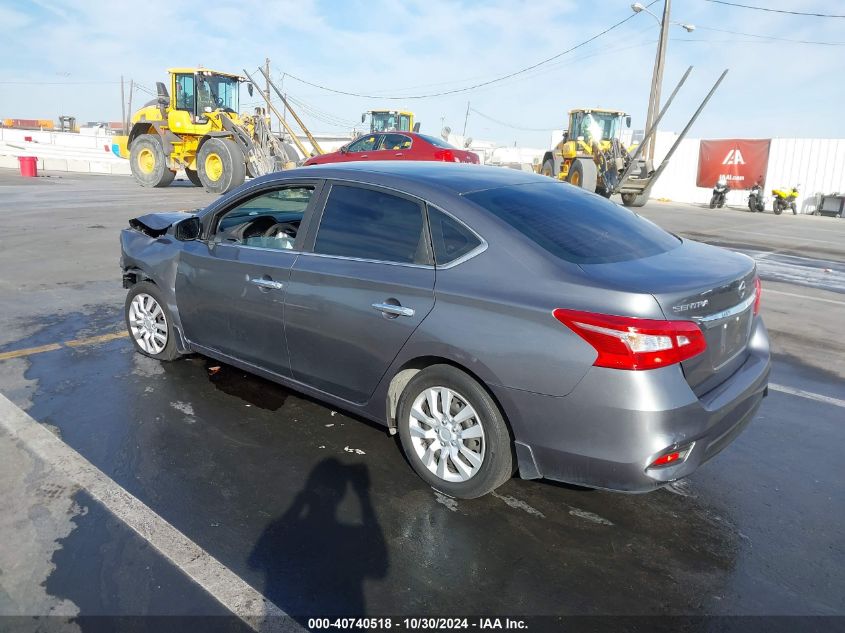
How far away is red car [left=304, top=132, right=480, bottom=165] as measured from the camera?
55.1 feet

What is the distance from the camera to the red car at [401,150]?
661 inches

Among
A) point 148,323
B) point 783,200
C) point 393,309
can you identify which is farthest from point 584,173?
point 393,309

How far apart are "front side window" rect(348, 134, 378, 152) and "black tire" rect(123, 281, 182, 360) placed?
14.0 meters

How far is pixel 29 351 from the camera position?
5.29 m

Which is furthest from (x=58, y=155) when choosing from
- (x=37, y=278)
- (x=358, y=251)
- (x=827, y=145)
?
(x=358, y=251)

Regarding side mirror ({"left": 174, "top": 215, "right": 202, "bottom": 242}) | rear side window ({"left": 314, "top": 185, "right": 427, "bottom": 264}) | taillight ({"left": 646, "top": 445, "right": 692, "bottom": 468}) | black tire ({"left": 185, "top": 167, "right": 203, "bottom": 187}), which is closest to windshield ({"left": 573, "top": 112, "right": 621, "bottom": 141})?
black tire ({"left": 185, "top": 167, "right": 203, "bottom": 187})

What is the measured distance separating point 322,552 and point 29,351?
12.2 ft

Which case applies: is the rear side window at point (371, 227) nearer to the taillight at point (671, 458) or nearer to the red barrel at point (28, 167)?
the taillight at point (671, 458)

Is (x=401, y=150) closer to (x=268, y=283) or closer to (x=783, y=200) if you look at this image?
(x=268, y=283)

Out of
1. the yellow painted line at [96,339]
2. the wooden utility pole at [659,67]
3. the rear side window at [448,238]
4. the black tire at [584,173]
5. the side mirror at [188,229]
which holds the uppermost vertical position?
the wooden utility pole at [659,67]

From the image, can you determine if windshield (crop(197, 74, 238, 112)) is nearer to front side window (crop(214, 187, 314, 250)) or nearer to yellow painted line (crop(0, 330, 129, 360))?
yellow painted line (crop(0, 330, 129, 360))

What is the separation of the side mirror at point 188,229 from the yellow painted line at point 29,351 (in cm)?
175

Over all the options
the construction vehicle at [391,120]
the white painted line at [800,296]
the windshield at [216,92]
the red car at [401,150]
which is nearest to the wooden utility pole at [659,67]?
the construction vehicle at [391,120]

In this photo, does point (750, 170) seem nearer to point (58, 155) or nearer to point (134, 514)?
point (134, 514)
